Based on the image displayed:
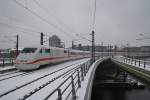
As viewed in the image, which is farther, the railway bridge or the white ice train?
the white ice train

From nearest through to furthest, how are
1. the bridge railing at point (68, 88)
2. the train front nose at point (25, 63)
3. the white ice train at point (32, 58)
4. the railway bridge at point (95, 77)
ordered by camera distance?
the bridge railing at point (68, 88)
the railway bridge at point (95, 77)
the train front nose at point (25, 63)
the white ice train at point (32, 58)

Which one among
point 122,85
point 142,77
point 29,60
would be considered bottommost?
point 122,85

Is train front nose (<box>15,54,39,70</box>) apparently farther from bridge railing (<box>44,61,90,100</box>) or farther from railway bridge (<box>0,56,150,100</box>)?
bridge railing (<box>44,61,90,100</box>)

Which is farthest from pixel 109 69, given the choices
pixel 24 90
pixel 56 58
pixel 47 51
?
pixel 24 90

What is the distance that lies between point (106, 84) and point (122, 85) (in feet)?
12.5

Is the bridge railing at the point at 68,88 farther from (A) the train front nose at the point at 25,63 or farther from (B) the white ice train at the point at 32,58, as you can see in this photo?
(B) the white ice train at the point at 32,58

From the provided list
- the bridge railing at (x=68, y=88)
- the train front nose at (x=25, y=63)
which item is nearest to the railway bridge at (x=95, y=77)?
the bridge railing at (x=68, y=88)

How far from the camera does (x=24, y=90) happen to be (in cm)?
1059

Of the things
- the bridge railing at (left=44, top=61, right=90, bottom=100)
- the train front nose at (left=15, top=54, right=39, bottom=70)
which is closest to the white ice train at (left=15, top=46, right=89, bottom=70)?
the train front nose at (left=15, top=54, right=39, bottom=70)

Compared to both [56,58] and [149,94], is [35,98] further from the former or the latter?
[149,94]

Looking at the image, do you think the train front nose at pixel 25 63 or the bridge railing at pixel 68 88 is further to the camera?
the train front nose at pixel 25 63

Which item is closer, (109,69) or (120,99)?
(120,99)

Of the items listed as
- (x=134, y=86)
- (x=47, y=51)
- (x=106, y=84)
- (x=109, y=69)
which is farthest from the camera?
(x=109, y=69)

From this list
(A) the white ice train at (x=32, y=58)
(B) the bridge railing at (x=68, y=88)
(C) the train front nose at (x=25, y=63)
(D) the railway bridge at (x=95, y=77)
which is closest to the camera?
(B) the bridge railing at (x=68, y=88)
